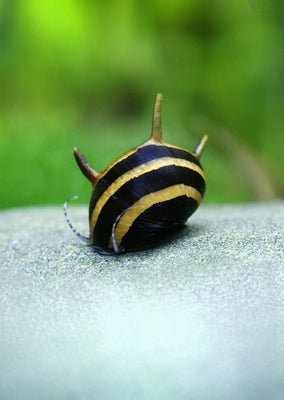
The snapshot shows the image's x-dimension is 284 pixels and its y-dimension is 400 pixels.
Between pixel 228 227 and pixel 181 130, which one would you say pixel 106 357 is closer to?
pixel 228 227

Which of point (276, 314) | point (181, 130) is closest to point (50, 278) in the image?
point (276, 314)

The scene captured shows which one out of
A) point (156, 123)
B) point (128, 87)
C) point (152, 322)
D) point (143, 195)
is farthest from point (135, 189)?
point (128, 87)

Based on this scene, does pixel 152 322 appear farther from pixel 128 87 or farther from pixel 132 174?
pixel 128 87

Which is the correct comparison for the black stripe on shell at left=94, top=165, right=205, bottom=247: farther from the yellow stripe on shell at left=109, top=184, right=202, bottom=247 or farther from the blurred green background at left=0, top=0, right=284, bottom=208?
the blurred green background at left=0, top=0, right=284, bottom=208

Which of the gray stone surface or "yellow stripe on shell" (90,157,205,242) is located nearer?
the gray stone surface

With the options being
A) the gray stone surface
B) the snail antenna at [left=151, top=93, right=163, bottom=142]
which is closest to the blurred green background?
the snail antenna at [left=151, top=93, right=163, bottom=142]

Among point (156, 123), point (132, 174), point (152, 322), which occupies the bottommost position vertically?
point (152, 322)
